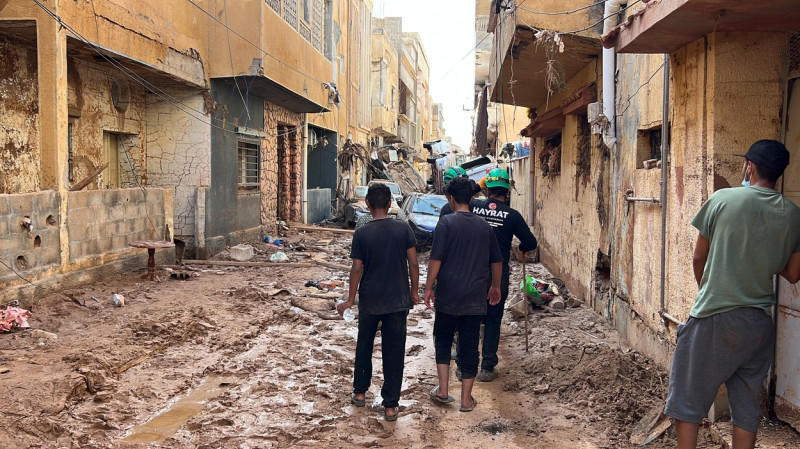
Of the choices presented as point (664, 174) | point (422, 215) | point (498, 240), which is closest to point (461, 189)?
point (498, 240)

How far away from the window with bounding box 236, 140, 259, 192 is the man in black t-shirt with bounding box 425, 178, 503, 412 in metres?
9.77

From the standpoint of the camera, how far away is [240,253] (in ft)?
39.5

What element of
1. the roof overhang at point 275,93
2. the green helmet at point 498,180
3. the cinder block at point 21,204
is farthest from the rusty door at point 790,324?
the roof overhang at point 275,93

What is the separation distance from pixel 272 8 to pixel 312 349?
28.7ft

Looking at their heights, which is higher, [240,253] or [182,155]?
[182,155]

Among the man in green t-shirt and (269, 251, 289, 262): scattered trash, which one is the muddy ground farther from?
(269, 251, 289, 262): scattered trash

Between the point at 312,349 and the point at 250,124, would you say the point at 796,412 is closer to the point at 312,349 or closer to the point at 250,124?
the point at 312,349

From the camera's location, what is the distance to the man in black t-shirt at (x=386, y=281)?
4.38 meters

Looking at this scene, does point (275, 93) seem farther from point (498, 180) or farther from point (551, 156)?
point (498, 180)

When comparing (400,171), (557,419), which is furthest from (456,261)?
(400,171)

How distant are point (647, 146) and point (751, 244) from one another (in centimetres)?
322

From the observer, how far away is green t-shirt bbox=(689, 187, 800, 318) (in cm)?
290

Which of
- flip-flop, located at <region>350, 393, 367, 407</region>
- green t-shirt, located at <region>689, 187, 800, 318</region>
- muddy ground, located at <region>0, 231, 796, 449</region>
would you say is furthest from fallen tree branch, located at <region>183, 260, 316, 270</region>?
green t-shirt, located at <region>689, 187, 800, 318</region>

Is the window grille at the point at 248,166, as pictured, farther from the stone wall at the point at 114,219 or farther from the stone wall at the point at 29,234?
the stone wall at the point at 29,234
